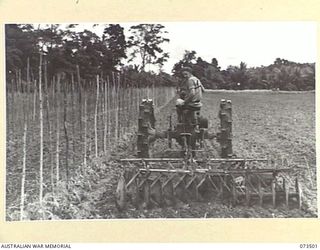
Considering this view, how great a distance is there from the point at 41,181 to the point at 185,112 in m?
0.52

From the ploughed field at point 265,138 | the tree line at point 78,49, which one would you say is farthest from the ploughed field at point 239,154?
the tree line at point 78,49

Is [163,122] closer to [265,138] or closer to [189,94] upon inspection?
[189,94]

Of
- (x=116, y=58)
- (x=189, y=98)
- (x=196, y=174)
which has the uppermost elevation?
(x=116, y=58)

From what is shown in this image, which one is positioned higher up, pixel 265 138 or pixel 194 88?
pixel 194 88

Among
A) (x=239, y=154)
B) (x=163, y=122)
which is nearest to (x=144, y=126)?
(x=163, y=122)

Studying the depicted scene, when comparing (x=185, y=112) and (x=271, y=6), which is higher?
(x=271, y=6)

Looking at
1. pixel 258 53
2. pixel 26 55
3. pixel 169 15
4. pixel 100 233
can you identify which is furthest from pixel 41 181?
pixel 258 53

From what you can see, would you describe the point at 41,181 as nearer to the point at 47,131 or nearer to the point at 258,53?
the point at 47,131

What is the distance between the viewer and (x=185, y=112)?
85.4 inches

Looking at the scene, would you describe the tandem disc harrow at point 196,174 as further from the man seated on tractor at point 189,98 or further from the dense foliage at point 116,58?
the dense foliage at point 116,58

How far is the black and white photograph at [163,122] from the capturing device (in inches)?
80.6

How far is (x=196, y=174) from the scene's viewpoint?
2.12 meters

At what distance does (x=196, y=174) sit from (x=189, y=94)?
0.26 metres

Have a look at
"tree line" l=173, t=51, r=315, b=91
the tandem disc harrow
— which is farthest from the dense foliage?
the tandem disc harrow
